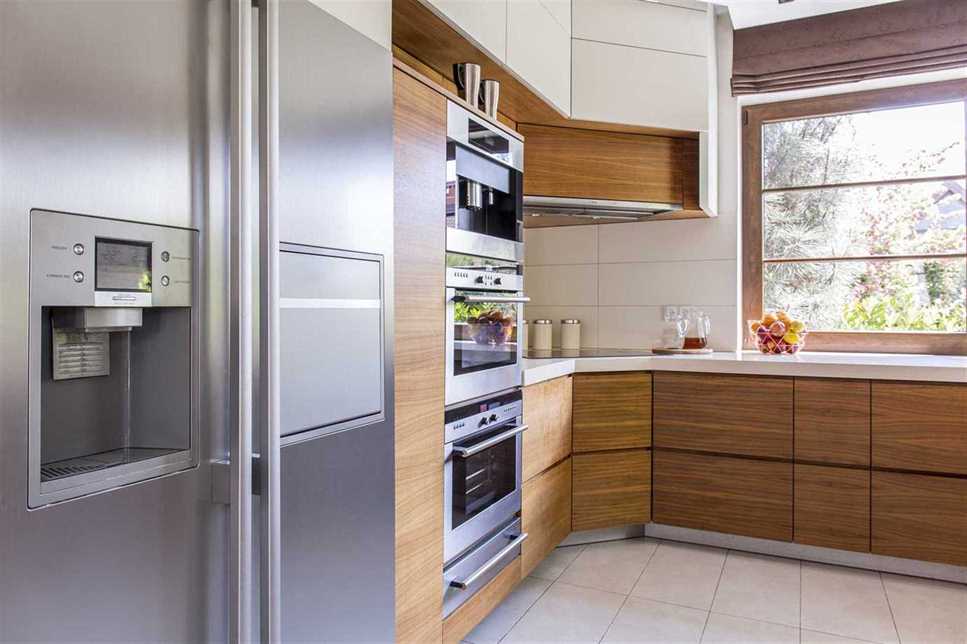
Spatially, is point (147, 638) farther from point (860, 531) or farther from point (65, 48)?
point (860, 531)

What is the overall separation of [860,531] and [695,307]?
1.26 metres

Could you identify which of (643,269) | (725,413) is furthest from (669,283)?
(725,413)

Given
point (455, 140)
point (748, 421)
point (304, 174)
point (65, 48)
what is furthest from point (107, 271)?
point (748, 421)

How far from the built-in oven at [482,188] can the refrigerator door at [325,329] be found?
43cm

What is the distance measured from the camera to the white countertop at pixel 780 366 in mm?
2520

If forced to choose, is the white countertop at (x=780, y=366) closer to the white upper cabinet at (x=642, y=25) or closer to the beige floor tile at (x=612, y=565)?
the beige floor tile at (x=612, y=565)

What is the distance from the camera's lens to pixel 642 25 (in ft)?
9.66

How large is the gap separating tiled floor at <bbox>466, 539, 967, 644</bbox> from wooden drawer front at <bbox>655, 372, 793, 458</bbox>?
1.52ft

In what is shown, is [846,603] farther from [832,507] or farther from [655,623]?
[655,623]

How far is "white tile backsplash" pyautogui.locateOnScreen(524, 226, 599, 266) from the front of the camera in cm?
363

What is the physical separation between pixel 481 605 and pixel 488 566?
0.47ft

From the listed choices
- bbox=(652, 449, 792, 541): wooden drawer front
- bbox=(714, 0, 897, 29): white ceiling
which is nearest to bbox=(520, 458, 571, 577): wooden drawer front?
bbox=(652, 449, 792, 541): wooden drawer front

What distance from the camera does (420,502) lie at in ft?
5.49

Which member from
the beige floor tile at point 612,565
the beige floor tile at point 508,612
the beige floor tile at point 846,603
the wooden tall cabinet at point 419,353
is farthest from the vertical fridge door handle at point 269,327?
the beige floor tile at point 846,603
